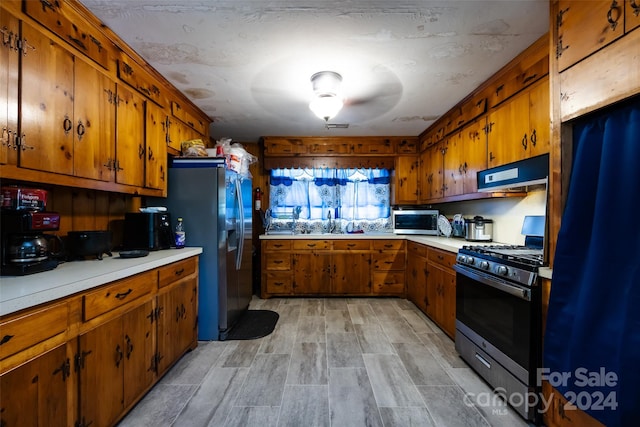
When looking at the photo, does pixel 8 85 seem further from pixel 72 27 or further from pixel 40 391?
→ pixel 40 391

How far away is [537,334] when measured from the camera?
1.52 m

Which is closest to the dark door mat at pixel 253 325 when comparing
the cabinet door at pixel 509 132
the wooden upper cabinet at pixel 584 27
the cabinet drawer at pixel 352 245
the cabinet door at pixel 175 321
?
the cabinet door at pixel 175 321

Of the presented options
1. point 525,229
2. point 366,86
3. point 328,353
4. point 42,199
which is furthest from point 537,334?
point 42,199

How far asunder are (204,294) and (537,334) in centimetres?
258

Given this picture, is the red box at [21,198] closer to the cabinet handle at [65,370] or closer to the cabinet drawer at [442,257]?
the cabinet handle at [65,370]

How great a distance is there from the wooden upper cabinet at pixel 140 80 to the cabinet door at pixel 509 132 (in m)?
3.01

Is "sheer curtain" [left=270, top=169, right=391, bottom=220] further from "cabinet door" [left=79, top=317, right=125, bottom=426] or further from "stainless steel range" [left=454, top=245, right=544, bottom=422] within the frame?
"cabinet door" [left=79, top=317, right=125, bottom=426]

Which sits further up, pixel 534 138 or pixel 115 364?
pixel 534 138

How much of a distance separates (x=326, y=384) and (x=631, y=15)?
8.23 ft

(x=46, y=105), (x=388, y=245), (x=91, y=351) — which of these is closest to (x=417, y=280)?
(x=388, y=245)

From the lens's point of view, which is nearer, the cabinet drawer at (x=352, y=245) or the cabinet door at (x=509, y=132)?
the cabinet door at (x=509, y=132)

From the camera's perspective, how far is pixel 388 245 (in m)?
3.81

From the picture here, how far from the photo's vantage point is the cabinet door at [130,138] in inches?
75.9

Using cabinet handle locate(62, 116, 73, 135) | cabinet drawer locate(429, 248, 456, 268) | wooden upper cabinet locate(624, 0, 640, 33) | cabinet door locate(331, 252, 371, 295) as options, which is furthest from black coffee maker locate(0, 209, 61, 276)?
cabinet door locate(331, 252, 371, 295)
